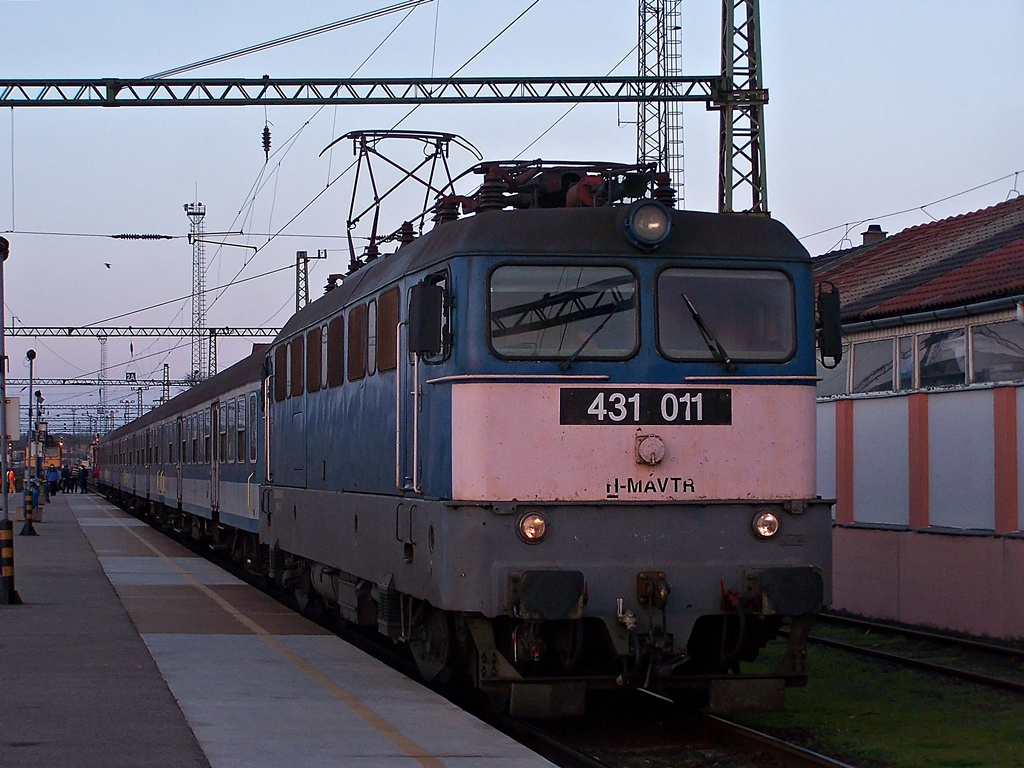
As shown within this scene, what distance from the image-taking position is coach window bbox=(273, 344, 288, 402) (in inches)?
617

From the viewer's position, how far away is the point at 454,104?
2252 cm

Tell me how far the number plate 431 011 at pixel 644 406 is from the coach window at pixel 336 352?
3674 mm

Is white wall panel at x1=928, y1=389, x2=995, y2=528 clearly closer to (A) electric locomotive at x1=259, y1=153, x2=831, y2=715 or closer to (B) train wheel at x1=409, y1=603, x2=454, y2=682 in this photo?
(A) electric locomotive at x1=259, y1=153, x2=831, y2=715

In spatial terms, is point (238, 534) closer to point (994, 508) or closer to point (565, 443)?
point (994, 508)

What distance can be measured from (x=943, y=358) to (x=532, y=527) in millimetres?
Result: 8193

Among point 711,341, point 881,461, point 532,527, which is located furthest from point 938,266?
point 532,527

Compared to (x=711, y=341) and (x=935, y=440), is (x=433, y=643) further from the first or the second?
(x=935, y=440)

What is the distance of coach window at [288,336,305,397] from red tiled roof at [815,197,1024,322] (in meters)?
6.57

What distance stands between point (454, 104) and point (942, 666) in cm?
1293

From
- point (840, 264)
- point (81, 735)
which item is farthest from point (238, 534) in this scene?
point (81, 735)

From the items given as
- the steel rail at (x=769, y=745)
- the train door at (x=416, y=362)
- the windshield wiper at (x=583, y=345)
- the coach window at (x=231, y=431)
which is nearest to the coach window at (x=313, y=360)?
the train door at (x=416, y=362)

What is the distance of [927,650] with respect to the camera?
14.1 m

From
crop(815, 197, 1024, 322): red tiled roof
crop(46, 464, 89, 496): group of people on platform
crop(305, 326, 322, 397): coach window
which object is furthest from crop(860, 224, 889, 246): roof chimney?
crop(46, 464, 89, 496): group of people on platform

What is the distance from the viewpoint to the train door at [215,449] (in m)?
24.0
